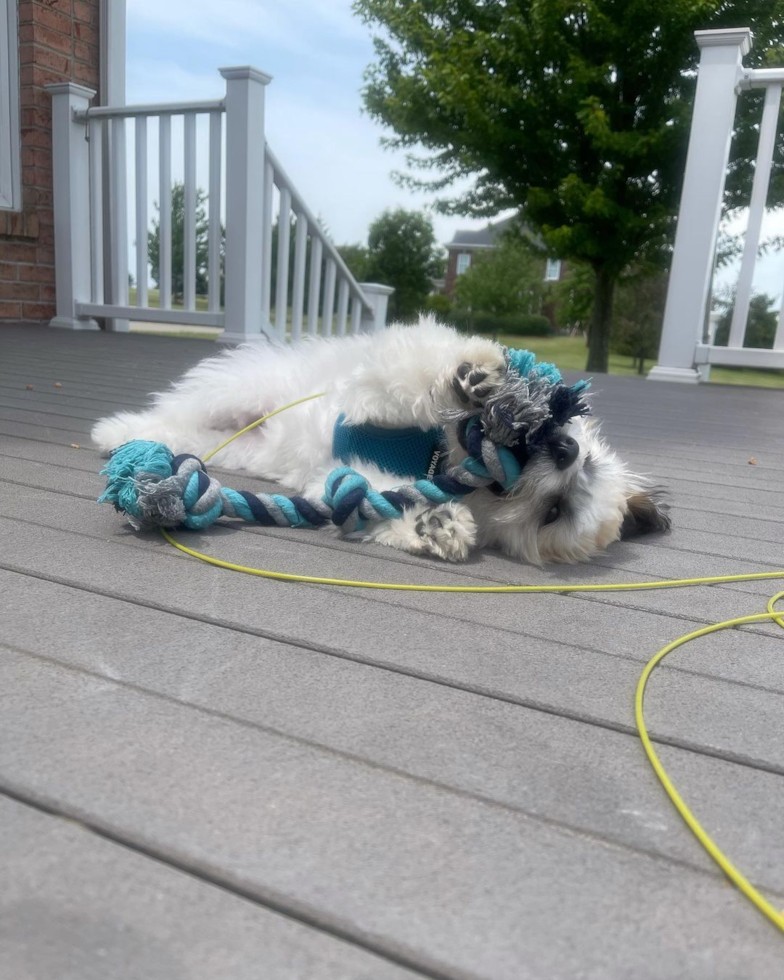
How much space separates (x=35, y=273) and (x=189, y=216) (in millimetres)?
1483

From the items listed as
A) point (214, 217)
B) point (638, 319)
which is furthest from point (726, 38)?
point (638, 319)

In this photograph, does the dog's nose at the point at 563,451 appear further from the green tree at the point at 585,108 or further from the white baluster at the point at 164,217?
the green tree at the point at 585,108

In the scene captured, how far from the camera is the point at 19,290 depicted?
641cm

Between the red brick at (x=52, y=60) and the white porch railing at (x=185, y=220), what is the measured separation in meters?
0.25

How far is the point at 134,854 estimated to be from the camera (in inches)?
30.2

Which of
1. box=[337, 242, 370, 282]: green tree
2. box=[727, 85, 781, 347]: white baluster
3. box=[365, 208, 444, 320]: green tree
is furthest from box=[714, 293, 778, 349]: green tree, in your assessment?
box=[365, 208, 444, 320]: green tree

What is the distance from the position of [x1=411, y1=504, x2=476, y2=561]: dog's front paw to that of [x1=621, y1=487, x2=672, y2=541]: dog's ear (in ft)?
1.42

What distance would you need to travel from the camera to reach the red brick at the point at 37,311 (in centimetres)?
653

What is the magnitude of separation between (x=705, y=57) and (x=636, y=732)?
550 centimetres

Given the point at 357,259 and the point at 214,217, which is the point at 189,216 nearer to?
the point at 214,217

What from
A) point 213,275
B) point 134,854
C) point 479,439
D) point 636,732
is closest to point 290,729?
point 134,854

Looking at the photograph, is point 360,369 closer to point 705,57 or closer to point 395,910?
point 395,910

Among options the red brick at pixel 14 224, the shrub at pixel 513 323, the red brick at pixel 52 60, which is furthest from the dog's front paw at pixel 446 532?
the shrub at pixel 513 323

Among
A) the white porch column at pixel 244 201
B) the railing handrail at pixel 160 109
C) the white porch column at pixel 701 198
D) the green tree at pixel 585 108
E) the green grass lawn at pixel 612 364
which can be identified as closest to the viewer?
the white porch column at pixel 701 198
